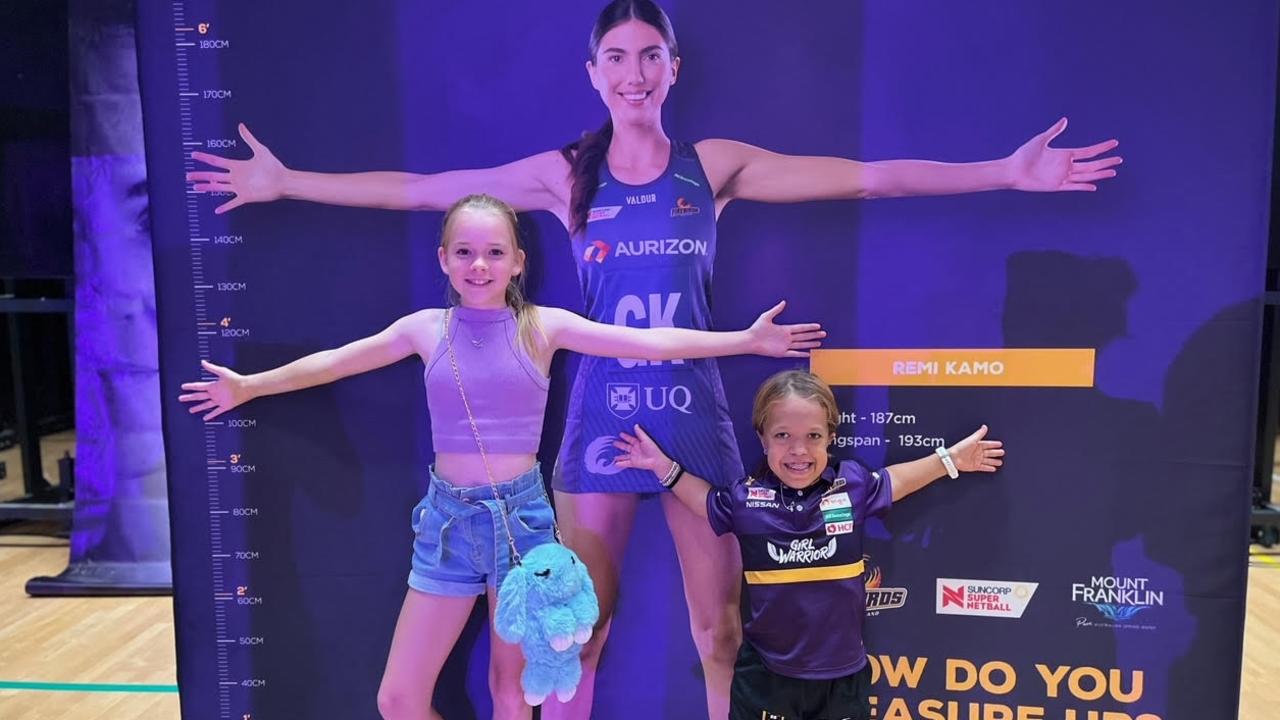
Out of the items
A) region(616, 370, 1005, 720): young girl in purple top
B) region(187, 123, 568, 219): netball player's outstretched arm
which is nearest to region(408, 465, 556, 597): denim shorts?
region(616, 370, 1005, 720): young girl in purple top

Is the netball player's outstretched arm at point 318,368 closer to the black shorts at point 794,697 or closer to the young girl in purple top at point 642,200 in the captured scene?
the young girl in purple top at point 642,200

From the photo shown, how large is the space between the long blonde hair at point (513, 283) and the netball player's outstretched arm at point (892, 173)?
1.78 feet

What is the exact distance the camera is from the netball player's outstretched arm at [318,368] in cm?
216

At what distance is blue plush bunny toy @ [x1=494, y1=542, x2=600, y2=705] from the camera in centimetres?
193

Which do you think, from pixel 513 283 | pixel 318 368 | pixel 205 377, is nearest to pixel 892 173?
pixel 513 283

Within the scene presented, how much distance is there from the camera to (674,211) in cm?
212

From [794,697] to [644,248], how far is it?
1211 millimetres

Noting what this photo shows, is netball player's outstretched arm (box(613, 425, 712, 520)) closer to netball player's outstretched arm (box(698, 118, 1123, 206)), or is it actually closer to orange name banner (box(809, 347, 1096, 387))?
orange name banner (box(809, 347, 1096, 387))

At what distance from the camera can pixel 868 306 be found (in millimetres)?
2127

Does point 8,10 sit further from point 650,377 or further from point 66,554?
point 650,377

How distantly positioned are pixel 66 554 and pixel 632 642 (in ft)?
12.7

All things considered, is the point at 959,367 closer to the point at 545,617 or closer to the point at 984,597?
the point at 984,597

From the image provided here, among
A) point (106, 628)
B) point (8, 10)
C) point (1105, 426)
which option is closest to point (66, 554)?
point (106, 628)

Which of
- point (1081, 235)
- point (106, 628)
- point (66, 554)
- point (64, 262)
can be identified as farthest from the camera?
point (66, 554)
